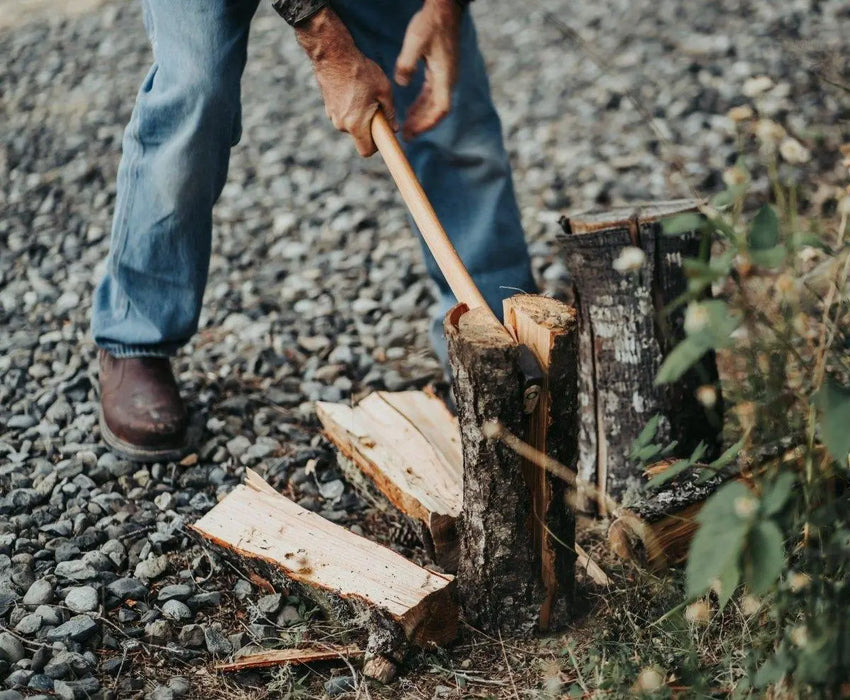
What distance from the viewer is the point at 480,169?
2.94m

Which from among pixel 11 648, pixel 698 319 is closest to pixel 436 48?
pixel 698 319

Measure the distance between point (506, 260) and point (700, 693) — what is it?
64.7 inches

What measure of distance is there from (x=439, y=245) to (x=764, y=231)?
0.80m

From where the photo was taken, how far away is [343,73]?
7.41 ft

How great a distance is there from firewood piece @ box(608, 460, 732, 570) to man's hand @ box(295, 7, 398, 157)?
112cm

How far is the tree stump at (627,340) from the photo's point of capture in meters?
2.30

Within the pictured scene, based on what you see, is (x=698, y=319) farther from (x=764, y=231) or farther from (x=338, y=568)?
(x=338, y=568)


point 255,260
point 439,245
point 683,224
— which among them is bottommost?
point 255,260

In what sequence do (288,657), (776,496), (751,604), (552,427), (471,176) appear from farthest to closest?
(471,176)
(288,657)
(552,427)
(751,604)
(776,496)

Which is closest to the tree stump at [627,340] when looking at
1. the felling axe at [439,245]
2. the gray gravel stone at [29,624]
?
the felling axe at [439,245]

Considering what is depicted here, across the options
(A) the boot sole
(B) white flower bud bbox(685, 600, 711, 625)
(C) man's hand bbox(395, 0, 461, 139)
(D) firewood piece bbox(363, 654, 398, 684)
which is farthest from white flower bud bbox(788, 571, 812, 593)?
(A) the boot sole

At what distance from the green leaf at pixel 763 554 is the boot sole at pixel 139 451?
186cm

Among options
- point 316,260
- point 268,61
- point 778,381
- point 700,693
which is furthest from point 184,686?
point 268,61

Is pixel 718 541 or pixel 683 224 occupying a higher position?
pixel 683 224
